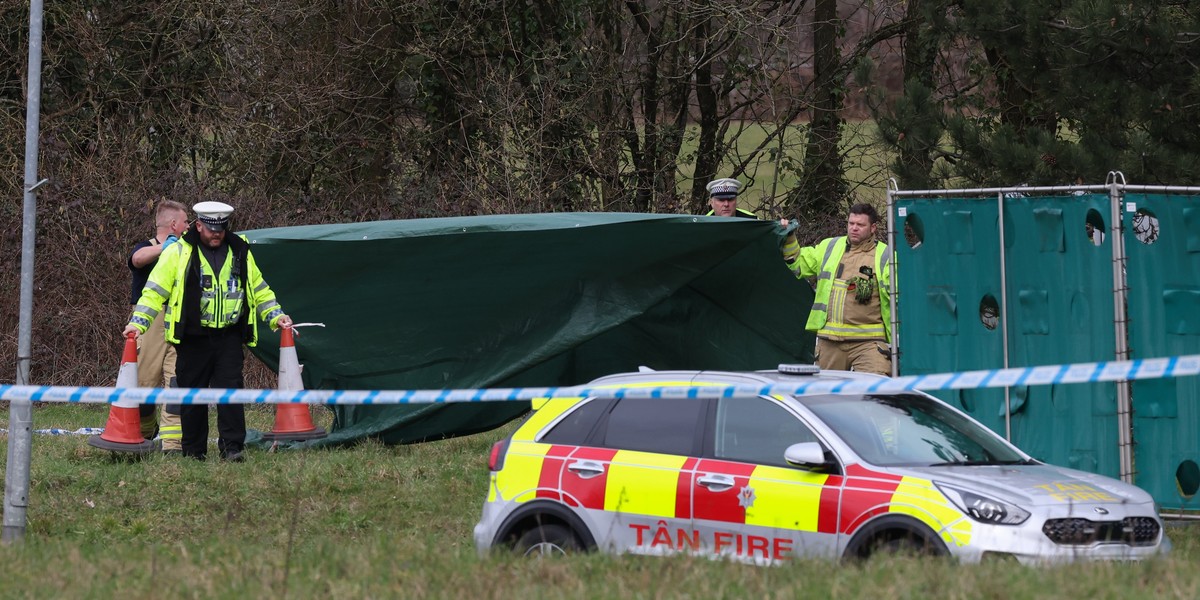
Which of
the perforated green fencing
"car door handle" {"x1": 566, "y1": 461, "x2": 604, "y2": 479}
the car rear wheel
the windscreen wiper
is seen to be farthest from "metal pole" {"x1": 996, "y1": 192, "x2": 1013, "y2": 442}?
the car rear wheel

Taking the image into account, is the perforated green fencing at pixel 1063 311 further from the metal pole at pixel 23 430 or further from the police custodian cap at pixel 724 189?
the metal pole at pixel 23 430

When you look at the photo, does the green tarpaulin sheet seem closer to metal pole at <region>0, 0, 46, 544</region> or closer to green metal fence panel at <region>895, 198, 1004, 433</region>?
green metal fence panel at <region>895, 198, 1004, 433</region>

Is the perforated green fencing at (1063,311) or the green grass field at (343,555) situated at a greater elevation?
the perforated green fencing at (1063,311)

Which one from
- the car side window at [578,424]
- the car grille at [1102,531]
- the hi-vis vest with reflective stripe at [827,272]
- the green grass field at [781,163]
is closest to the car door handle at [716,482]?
the car side window at [578,424]

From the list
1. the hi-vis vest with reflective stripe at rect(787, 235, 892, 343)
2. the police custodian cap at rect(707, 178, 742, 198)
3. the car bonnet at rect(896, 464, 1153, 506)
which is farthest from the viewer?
the police custodian cap at rect(707, 178, 742, 198)

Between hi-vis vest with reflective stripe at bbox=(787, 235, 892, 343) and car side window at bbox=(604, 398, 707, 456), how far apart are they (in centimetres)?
321

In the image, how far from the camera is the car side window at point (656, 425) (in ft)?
23.1

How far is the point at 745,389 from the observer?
692 centimetres

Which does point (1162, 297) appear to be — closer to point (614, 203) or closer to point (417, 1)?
point (614, 203)

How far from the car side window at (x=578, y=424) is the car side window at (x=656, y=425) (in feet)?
0.26

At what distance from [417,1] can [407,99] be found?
1.63 m

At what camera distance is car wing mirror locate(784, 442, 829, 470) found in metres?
6.50

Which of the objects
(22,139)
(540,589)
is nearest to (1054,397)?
(540,589)

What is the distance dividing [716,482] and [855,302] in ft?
12.2
